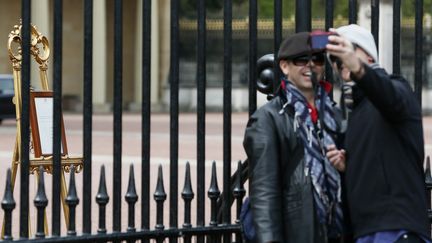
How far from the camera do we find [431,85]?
3912 centimetres

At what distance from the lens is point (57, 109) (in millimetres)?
5738

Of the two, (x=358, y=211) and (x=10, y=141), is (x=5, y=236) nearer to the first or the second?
(x=358, y=211)

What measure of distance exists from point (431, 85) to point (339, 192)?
115 feet

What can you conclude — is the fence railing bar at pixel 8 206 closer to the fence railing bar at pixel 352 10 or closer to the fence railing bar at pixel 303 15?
the fence railing bar at pixel 303 15

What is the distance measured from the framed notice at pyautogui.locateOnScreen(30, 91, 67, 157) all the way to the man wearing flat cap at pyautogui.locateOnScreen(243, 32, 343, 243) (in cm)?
184

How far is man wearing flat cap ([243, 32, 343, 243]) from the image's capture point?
4777 millimetres

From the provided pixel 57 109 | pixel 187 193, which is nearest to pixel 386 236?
pixel 187 193

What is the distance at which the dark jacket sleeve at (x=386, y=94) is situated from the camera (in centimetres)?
452

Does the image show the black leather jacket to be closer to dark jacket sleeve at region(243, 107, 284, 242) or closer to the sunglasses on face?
dark jacket sleeve at region(243, 107, 284, 242)

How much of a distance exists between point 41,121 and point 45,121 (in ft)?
0.08

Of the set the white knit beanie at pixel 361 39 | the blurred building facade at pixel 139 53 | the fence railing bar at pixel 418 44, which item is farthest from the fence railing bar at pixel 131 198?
the blurred building facade at pixel 139 53

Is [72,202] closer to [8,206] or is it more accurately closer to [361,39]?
[8,206]

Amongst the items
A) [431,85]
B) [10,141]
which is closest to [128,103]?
[431,85]

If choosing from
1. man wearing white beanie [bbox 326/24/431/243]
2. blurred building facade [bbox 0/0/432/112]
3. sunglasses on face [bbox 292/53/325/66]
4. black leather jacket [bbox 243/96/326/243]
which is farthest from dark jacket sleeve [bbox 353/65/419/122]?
blurred building facade [bbox 0/0/432/112]
